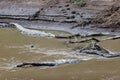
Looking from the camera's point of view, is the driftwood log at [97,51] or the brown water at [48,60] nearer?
the brown water at [48,60]

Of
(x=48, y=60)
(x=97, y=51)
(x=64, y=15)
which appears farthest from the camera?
(x=64, y=15)

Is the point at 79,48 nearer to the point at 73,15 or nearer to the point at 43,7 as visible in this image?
the point at 73,15

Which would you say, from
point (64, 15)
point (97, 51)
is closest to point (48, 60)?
point (97, 51)

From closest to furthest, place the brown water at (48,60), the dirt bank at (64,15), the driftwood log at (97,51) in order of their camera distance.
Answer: the brown water at (48,60), the driftwood log at (97,51), the dirt bank at (64,15)

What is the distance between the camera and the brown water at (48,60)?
10.0m

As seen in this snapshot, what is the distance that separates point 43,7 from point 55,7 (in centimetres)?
72

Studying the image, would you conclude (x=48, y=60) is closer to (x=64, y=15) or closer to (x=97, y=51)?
(x=97, y=51)

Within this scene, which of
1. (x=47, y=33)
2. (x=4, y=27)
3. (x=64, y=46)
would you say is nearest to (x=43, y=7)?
(x=4, y=27)

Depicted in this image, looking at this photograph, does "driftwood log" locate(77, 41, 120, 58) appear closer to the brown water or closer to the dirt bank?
the brown water

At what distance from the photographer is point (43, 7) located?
19.5m

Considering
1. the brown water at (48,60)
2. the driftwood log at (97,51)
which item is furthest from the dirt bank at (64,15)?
the driftwood log at (97,51)

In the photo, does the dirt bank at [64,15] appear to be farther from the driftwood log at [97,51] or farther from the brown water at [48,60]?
the driftwood log at [97,51]

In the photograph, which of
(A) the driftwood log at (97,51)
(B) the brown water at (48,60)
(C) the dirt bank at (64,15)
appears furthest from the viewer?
(C) the dirt bank at (64,15)

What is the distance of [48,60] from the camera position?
1173 cm
